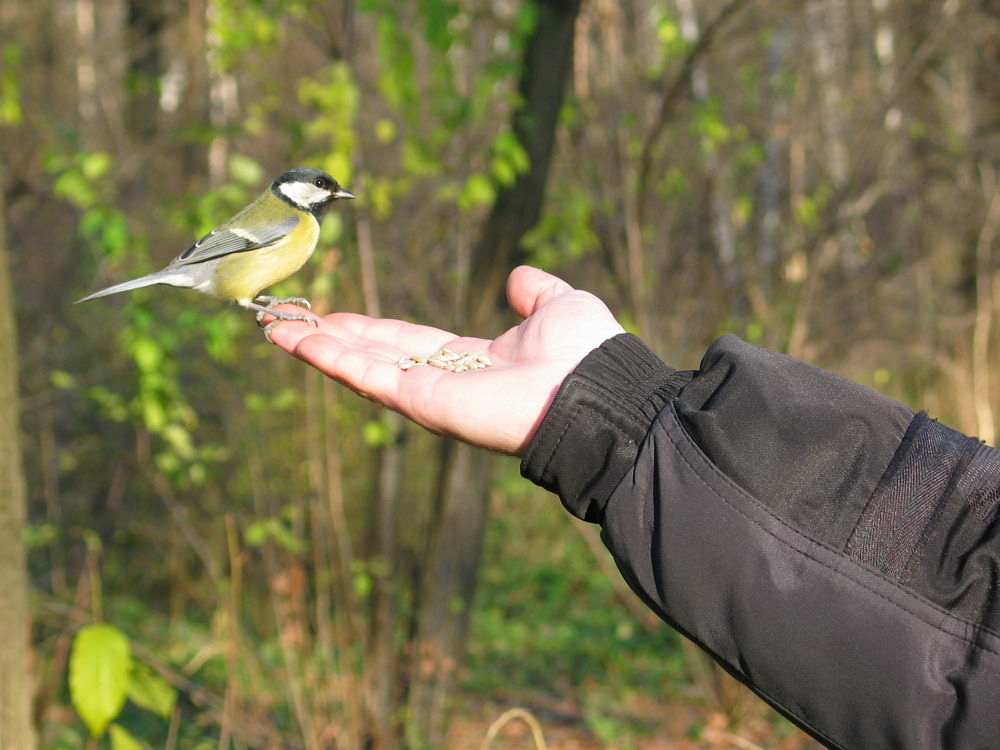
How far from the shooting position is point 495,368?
217 centimetres

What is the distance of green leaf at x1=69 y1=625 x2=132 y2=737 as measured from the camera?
2.53m

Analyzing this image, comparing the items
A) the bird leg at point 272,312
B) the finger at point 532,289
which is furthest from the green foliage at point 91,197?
the finger at point 532,289

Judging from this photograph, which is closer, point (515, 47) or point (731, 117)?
point (515, 47)

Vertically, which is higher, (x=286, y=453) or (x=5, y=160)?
(x=5, y=160)

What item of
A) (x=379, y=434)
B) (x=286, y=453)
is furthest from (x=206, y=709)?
(x=286, y=453)

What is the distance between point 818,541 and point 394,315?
5849 millimetres

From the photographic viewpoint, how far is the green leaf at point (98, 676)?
2.53m

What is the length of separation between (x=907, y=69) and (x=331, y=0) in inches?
112

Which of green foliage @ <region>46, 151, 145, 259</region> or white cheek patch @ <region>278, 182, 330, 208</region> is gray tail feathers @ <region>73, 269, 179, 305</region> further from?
green foliage @ <region>46, 151, 145, 259</region>

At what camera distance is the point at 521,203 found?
5.03 meters

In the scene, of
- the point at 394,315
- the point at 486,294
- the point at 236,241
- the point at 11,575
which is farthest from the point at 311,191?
the point at 394,315

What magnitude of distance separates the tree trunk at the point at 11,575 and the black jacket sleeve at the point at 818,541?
1.96 m

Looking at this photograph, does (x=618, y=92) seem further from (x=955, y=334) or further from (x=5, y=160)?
(x=955, y=334)

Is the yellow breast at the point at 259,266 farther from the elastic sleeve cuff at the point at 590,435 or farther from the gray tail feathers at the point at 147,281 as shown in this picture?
the elastic sleeve cuff at the point at 590,435
